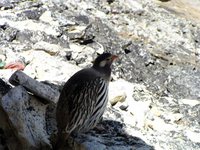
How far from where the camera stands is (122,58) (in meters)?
7.19

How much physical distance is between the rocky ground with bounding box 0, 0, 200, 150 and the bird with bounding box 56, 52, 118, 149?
0.15 meters

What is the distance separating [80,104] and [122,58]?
2.20m

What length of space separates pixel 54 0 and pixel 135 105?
243 centimetres

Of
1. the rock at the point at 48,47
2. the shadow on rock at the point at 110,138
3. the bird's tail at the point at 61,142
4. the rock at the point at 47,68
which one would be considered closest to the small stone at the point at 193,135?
the shadow on rock at the point at 110,138

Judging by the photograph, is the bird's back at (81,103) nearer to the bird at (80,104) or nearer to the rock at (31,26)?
the bird at (80,104)

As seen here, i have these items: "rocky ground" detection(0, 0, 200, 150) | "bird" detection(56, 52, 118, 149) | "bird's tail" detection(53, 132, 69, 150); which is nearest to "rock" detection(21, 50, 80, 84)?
"rocky ground" detection(0, 0, 200, 150)

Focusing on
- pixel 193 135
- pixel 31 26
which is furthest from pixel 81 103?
pixel 31 26

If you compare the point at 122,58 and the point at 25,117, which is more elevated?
the point at 25,117

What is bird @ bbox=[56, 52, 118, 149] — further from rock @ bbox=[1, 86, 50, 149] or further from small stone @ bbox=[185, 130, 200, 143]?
small stone @ bbox=[185, 130, 200, 143]

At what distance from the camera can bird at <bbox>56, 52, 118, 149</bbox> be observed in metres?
5.04

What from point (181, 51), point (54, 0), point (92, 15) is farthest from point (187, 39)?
point (54, 0)

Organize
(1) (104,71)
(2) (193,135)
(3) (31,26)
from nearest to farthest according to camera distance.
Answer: (1) (104,71)
(2) (193,135)
(3) (31,26)

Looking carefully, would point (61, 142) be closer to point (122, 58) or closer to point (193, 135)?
point (193, 135)

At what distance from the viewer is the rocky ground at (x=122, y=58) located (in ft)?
18.0
